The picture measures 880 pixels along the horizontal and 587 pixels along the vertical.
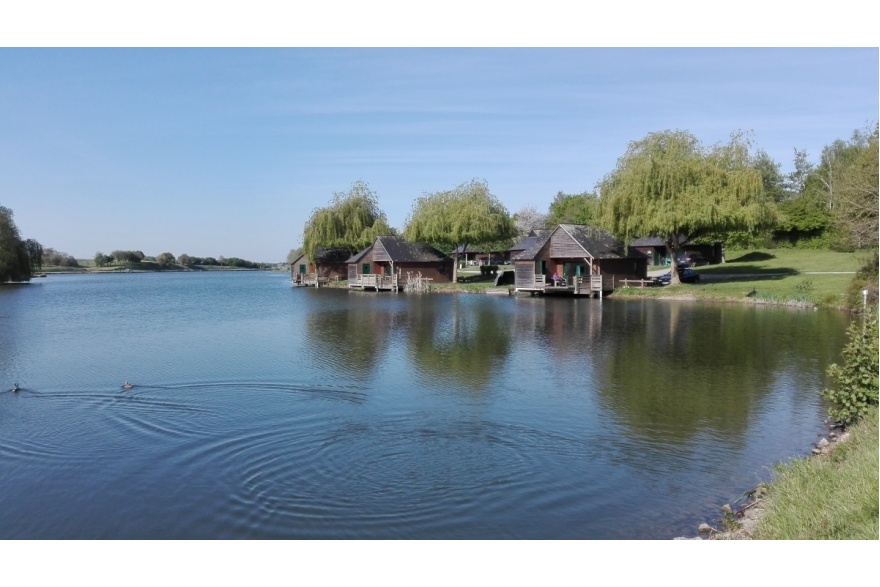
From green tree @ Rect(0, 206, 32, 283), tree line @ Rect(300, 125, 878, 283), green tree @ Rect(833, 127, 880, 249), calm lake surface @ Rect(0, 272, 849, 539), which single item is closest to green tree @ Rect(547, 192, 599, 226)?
tree line @ Rect(300, 125, 878, 283)

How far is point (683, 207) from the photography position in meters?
43.6

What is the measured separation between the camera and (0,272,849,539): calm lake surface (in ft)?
32.1

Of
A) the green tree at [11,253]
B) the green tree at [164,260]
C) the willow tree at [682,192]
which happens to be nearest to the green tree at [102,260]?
the green tree at [164,260]

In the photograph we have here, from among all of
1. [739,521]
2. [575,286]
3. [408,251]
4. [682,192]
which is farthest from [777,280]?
[739,521]

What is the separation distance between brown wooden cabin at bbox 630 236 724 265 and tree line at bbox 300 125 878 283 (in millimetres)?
1863

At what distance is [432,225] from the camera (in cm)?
6159

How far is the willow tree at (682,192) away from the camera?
4353cm

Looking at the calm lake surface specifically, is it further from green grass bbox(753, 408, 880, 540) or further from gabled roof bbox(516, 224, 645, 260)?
gabled roof bbox(516, 224, 645, 260)

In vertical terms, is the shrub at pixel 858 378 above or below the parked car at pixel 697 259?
below

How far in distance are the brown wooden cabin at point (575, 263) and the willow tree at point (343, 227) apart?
23.8m

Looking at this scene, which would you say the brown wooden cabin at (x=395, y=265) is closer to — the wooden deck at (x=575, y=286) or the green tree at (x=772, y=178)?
the wooden deck at (x=575, y=286)

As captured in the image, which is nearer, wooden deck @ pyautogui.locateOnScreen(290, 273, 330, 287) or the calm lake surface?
the calm lake surface

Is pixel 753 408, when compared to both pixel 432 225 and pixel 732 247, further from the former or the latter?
pixel 732 247

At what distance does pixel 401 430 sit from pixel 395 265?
4905 centimetres
